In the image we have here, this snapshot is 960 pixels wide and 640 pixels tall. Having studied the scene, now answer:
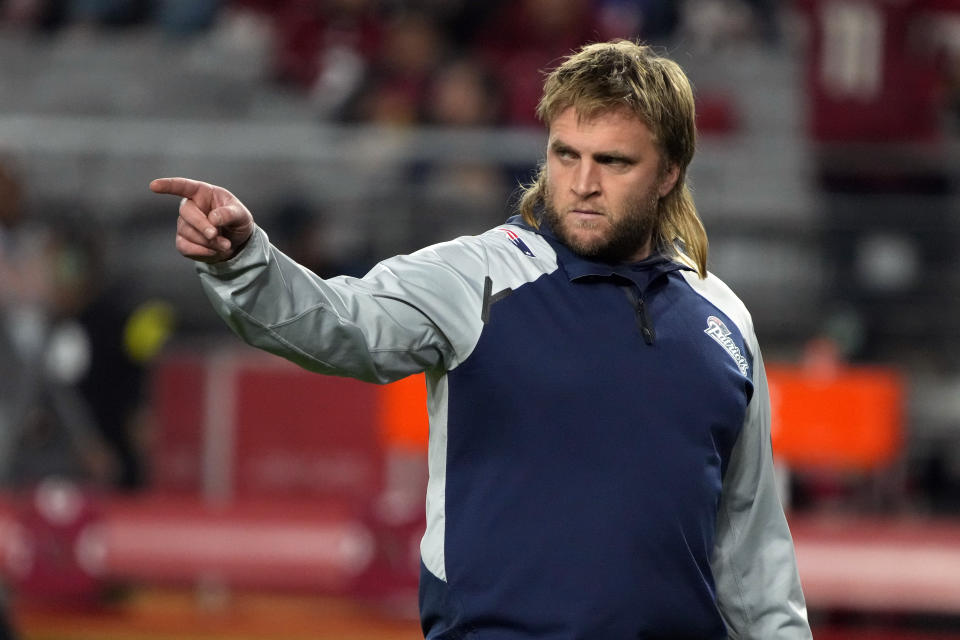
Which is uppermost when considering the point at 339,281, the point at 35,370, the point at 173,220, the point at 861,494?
the point at 339,281

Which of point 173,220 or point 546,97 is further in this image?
point 173,220

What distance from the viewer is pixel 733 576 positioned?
293 centimetres

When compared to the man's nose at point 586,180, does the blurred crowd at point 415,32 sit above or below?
below

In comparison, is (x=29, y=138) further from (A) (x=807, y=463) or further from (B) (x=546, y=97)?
(B) (x=546, y=97)

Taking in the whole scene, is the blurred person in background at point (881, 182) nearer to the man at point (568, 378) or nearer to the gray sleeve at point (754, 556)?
the gray sleeve at point (754, 556)

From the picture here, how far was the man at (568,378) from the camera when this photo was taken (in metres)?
2.60

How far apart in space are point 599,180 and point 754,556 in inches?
31.0

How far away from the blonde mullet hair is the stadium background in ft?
14.5

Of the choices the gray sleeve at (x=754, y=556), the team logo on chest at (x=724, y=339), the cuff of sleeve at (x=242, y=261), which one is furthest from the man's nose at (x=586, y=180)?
the cuff of sleeve at (x=242, y=261)

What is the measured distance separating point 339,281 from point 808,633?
115cm

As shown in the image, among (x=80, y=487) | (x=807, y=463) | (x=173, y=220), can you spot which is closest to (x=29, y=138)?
(x=173, y=220)

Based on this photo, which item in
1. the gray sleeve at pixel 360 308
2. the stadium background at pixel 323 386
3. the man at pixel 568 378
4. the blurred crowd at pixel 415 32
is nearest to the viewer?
the gray sleeve at pixel 360 308

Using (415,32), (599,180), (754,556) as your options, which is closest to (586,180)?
(599,180)

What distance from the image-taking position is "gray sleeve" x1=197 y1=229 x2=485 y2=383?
7.86ft
